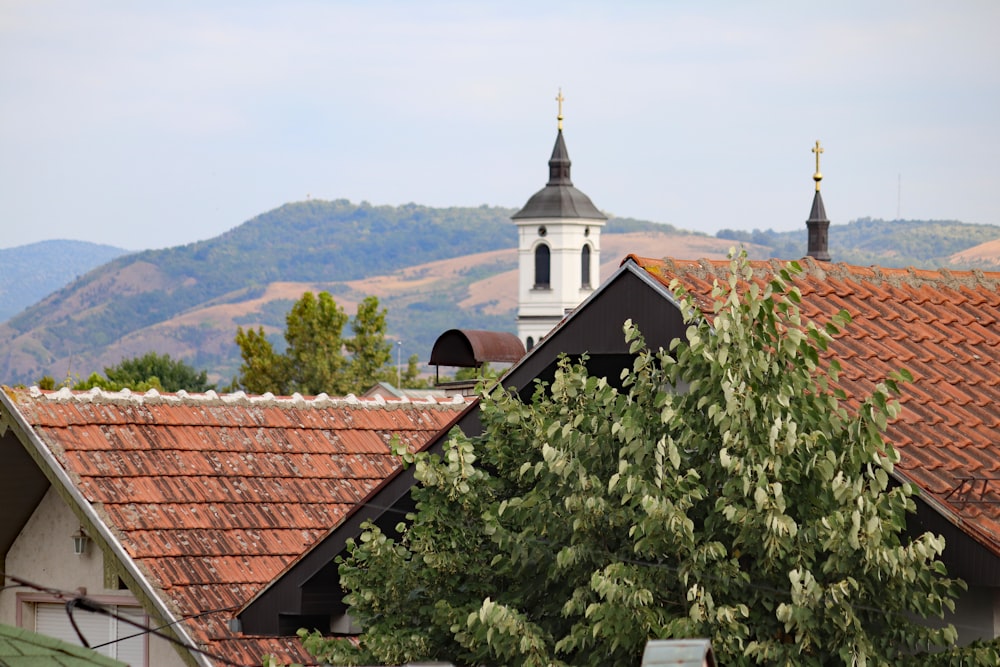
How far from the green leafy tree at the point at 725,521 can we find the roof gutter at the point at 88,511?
429cm

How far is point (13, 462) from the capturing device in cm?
1415

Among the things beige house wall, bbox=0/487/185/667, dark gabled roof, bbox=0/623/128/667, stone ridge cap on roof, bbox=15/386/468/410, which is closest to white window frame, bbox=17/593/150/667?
beige house wall, bbox=0/487/185/667

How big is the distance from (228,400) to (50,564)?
6.99 feet

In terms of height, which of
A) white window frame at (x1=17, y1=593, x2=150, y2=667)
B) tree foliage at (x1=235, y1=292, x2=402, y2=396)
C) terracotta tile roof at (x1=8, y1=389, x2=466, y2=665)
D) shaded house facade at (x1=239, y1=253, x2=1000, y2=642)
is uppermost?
shaded house facade at (x1=239, y1=253, x2=1000, y2=642)

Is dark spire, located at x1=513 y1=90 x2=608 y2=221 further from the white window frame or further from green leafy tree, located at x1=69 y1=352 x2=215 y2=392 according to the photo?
the white window frame

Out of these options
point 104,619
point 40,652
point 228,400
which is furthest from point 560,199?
point 40,652

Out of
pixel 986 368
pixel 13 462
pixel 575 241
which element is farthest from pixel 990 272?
pixel 575 241

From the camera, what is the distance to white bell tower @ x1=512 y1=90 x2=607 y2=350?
14512 cm

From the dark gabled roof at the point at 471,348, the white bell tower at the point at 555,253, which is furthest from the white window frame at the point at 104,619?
the white bell tower at the point at 555,253

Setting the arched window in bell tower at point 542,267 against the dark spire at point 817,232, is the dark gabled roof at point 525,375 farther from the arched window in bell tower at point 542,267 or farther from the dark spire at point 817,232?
the arched window in bell tower at point 542,267

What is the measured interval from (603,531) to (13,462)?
7318mm

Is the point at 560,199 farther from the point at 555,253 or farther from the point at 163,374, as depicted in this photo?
the point at 163,374

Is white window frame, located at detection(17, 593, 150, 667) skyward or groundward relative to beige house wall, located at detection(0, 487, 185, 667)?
groundward

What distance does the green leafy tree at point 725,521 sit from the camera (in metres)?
7.68
